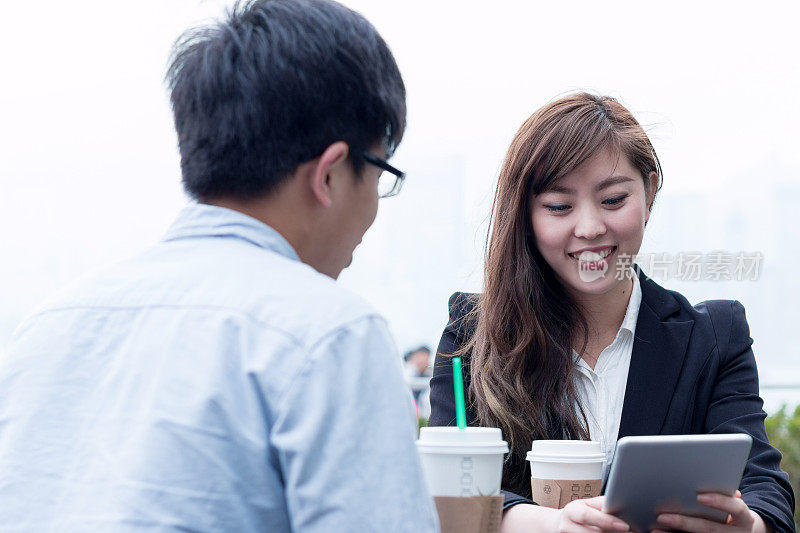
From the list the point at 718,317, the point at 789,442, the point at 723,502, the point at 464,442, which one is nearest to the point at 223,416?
the point at 464,442

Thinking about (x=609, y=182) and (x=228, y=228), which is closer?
(x=228, y=228)

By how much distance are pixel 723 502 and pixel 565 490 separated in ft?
0.77

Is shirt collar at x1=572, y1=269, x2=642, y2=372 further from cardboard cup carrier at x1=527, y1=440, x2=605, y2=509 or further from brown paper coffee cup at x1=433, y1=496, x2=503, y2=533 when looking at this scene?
brown paper coffee cup at x1=433, y1=496, x2=503, y2=533

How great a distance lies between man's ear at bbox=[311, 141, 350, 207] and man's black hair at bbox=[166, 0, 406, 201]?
0.01 m

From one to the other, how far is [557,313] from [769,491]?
21.9 inches

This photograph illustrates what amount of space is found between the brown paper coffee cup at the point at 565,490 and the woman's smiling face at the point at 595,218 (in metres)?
0.53

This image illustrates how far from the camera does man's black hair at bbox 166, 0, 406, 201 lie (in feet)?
3.20

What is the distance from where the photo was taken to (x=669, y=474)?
1.15 meters

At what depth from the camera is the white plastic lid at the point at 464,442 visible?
3.44 ft

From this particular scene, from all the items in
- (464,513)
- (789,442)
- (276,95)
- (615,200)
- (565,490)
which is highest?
(276,95)

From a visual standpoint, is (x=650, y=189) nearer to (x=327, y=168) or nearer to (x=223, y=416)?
(x=327, y=168)

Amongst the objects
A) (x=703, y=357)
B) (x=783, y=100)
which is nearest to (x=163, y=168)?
(x=783, y=100)

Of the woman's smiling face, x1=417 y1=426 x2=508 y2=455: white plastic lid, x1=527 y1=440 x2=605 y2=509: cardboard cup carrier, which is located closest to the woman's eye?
the woman's smiling face

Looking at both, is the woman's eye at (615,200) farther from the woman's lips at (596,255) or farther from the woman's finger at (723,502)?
the woman's finger at (723,502)
